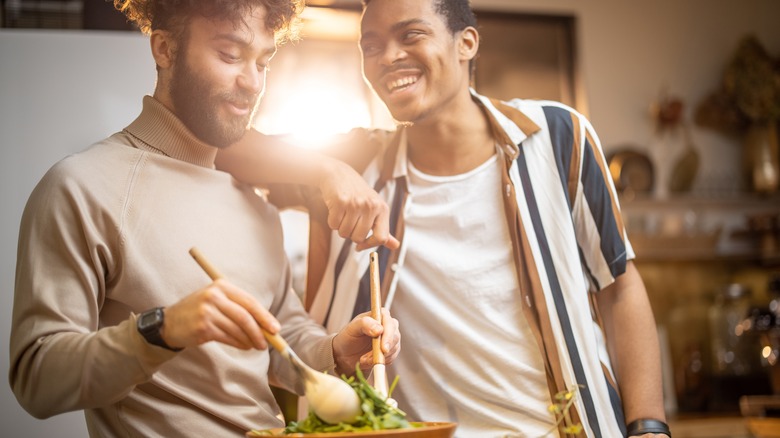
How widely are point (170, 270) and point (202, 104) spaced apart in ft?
0.82

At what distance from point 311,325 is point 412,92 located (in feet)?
1.49

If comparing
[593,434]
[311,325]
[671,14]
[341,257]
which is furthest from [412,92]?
[671,14]

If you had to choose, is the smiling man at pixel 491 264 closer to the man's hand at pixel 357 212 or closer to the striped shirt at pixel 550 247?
the striped shirt at pixel 550 247

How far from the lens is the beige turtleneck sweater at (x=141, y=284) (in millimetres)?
960

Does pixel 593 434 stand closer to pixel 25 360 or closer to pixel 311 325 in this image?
pixel 311 325

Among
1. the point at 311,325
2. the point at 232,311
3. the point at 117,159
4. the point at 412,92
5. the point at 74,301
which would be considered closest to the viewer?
the point at 232,311

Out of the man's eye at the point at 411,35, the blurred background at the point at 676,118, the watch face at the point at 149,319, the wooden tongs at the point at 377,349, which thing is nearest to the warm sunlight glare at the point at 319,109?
the blurred background at the point at 676,118

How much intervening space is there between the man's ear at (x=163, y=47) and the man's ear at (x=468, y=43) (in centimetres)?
59

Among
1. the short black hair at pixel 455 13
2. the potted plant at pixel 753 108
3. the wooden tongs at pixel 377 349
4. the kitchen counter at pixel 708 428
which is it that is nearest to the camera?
the wooden tongs at pixel 377 349

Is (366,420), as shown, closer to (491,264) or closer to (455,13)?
(491,264)

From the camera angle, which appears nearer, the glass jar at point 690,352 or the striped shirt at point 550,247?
the striped shirt at point 550,247

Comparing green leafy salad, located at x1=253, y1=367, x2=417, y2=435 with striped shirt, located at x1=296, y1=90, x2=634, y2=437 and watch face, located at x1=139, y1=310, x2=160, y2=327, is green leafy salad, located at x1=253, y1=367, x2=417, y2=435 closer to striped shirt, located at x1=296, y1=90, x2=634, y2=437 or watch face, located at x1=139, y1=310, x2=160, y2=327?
watch face, located at x1=139, y1=310, x2=160, y2=327

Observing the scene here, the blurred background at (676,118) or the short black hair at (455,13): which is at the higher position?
the short black hair at (455,13)

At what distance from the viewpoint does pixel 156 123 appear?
1216 mm
